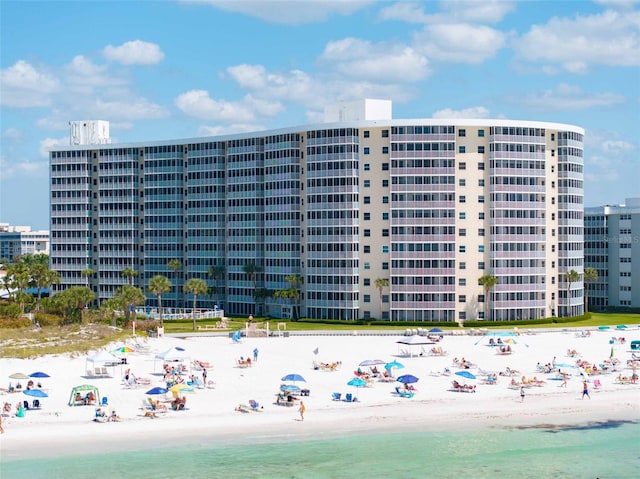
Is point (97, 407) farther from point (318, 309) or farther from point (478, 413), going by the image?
point (318, 309)

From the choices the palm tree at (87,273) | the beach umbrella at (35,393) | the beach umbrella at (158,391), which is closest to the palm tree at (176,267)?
the palm tree at (87,273)

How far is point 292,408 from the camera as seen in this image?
267 feet

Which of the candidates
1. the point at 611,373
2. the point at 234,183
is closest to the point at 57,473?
the point at 611,373

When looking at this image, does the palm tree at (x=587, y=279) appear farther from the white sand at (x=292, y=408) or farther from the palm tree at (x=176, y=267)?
the palm tree at (x=176, y=267)

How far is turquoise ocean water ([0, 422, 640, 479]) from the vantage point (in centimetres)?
6431

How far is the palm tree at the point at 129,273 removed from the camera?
17788 cm

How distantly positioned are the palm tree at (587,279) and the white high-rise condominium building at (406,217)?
32.3 feet

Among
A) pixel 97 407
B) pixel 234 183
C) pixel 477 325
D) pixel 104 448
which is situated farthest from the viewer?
pixel 234 183

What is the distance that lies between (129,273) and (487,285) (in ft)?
242

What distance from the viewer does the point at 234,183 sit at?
169250 millimetres

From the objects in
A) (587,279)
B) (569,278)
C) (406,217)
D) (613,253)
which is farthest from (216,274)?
(613,253)

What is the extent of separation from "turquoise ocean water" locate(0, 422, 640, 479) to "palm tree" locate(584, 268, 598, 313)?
95646 millimetres

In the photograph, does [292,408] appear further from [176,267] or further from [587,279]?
[587,279]

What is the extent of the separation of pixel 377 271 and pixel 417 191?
15.2 meters
